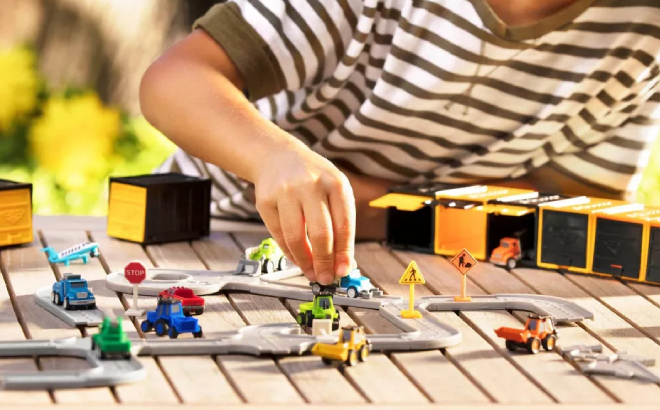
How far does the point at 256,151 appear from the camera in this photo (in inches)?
52.3

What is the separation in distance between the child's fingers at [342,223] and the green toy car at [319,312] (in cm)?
4

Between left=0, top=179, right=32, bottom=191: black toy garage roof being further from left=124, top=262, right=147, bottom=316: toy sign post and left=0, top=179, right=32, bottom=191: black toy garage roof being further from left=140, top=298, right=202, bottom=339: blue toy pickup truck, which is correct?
left=140, top=298, right=202, bottom=339: blue toy pickup truck

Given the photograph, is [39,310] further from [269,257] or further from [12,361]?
[269,257]

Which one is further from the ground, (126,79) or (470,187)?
(126,79)

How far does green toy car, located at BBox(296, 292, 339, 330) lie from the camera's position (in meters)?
1.18

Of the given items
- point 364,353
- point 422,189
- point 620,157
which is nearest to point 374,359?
point 364,353

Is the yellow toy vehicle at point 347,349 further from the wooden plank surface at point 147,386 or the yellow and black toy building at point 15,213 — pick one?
the yellow and black toy building at point 15,213

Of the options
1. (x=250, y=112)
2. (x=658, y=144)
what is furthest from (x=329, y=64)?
(x=658, y=144)

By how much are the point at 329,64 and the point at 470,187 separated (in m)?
0.27

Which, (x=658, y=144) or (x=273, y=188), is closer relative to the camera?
(x=273, y=188)

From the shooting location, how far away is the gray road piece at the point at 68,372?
38.8 inches

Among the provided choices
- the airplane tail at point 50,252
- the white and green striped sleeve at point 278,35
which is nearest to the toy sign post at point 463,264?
the white and green striped sleeve at point 278,35

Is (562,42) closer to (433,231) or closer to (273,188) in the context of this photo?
(433,231)

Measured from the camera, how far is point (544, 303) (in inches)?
51.8
